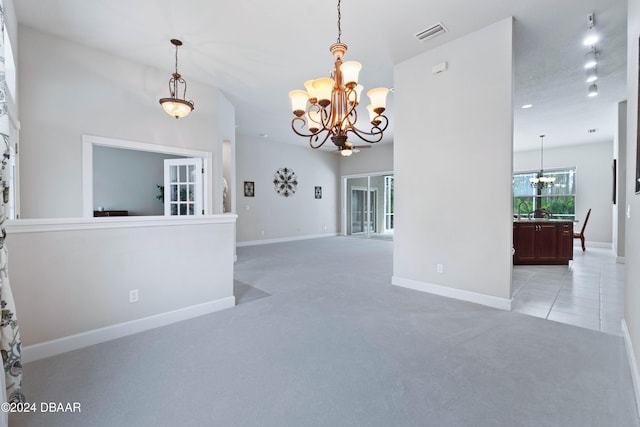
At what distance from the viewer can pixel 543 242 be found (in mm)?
5430

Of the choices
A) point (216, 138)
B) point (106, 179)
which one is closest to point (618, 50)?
point (216, 138)

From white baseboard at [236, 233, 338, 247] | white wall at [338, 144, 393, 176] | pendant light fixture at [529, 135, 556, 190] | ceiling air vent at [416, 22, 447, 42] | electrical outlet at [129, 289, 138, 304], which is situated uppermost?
ceiling air vent at [416, 22, 447, 42]

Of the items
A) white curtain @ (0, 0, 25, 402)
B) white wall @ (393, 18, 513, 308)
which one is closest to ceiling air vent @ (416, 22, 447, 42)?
white wall @ (393, 18, 513, 308)

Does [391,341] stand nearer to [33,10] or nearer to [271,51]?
[271,51]

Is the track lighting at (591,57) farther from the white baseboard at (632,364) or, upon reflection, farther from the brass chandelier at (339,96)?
the white baseboard at (632,364)

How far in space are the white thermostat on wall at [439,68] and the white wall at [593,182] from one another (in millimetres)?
6911

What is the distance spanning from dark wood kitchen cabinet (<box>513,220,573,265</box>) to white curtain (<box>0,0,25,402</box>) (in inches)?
262

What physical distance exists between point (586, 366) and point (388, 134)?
6980 millimetres

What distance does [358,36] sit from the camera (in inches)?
134

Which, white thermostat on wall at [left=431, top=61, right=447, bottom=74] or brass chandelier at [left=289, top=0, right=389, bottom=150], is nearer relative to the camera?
brass chandelier at [left=289, top=0, right=389, bottom=150]

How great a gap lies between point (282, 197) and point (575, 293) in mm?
7103

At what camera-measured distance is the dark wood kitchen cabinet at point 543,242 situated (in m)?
5.36

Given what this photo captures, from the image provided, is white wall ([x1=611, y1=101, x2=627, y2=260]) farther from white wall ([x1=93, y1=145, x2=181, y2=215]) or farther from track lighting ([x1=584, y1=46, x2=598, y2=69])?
white wall ([x1=93, y1=145, x2=181, y2=215])

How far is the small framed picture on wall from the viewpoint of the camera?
8102 millimetres
